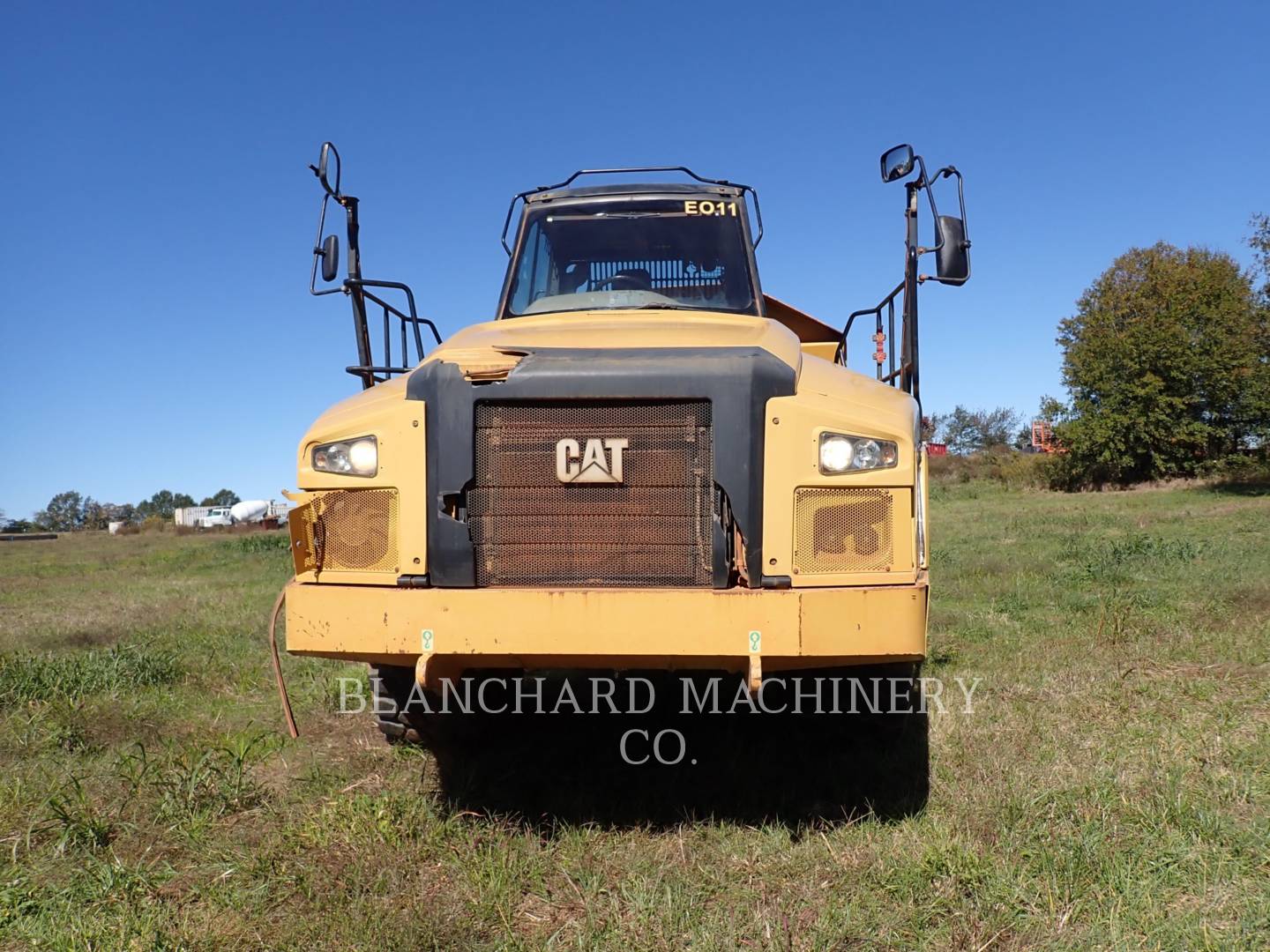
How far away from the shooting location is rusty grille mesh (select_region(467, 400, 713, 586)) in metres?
3.39

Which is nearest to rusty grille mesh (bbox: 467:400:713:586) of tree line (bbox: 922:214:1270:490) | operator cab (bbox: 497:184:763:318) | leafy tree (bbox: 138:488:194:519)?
operator cab (bbox: 497:184:763:318)

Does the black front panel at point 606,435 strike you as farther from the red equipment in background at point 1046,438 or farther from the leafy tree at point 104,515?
the leafy tree at point 104,515

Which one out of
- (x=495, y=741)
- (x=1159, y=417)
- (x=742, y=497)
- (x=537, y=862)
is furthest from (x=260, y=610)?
(x=1159, y=417)

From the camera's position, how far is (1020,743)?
15.3 ft

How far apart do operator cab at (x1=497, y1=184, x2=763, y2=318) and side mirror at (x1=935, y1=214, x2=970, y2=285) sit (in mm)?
863

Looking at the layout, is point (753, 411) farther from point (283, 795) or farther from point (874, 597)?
point (283, 795)

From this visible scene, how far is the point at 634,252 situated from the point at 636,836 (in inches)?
114

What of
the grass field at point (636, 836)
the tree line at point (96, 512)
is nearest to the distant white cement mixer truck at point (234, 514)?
the tree line at point (96, 512)

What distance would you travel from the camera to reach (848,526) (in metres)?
3.33

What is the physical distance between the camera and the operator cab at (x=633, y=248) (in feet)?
16.9

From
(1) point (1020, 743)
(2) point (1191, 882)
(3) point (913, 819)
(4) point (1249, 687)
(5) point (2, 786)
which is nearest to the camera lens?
(2) point (1191, 882)

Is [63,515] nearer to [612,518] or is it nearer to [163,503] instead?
[163,503]

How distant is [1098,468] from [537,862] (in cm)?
3529

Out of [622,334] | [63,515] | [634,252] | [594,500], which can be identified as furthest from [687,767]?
[63,515]
